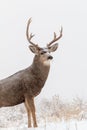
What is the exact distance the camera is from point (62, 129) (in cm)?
819

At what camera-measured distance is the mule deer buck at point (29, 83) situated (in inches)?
401

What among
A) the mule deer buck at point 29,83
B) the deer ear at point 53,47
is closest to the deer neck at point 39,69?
the mule deer buck at point 29,83

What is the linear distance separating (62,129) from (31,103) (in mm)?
2074

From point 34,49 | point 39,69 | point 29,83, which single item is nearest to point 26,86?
point 29,83

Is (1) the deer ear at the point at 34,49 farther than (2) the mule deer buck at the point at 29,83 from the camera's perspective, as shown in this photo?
Yes

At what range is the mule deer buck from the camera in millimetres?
10195

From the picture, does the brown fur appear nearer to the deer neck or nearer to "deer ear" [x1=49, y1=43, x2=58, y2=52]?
the deer neck

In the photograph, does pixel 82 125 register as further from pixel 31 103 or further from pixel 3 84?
pixel 3 84

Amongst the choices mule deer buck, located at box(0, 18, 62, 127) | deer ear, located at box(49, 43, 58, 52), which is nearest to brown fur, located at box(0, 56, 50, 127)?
mule deer buck, located at box(0, 18, 62, 127)

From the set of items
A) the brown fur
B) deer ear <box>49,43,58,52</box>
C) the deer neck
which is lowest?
the brown fur

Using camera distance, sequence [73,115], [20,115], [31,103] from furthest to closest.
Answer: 1. [20,115]
2. [73,115]
3. [31,103]

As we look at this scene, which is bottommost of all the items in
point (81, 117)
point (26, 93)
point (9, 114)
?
point (9, 114)

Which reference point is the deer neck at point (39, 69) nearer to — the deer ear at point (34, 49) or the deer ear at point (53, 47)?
the deer ear at point (34, 49)

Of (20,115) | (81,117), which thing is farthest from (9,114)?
(81,117)
